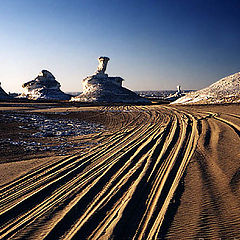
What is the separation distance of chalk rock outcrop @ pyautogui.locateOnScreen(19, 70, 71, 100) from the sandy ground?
163 ft

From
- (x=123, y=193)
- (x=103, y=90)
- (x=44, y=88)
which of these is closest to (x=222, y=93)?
(x=123, y=193)

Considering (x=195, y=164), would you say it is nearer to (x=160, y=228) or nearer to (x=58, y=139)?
(x=160, y=228)

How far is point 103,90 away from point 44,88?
63.9ft

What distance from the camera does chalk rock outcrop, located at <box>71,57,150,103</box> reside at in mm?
47094

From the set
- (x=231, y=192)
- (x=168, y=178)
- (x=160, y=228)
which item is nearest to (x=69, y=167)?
(x=168, y=178)

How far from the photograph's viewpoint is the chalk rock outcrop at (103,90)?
155ft

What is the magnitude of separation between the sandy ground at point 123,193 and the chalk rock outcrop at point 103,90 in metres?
39.6

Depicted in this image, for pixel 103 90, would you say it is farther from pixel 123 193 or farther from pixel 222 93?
pixel 123 193

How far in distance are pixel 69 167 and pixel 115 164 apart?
1.44 metres

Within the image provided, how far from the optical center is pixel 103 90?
51500mm

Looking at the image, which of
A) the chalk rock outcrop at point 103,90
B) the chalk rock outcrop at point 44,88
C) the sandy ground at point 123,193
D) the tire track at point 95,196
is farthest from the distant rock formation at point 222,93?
the chalk rock outcrop at point 44,88

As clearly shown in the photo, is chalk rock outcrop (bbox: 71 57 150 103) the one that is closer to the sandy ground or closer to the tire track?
the sandy ground

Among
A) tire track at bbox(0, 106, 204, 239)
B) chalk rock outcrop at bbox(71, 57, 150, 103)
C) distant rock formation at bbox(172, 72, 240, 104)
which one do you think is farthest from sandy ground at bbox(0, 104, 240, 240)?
chalk rock outcrop at bbox(71, 57, 150, 103)

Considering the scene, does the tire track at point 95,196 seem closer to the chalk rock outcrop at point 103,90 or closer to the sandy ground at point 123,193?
the sandy ground at point 123,193
